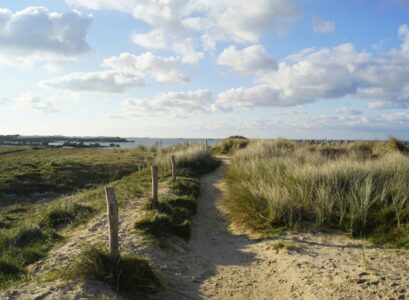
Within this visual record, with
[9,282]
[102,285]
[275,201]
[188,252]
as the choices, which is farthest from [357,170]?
[9,282]

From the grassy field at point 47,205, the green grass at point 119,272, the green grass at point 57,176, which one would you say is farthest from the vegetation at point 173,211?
the green grass at point 57,176

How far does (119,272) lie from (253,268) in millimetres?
2770

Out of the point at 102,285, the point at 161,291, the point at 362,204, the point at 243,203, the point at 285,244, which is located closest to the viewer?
the point at 102,285

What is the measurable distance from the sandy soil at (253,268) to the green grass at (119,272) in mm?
199

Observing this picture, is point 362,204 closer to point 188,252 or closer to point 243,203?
point 243,203

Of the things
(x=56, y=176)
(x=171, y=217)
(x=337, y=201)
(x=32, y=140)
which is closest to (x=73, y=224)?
(x=171, y=217)

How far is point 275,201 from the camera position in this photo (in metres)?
10.4

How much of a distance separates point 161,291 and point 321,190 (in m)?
5.32

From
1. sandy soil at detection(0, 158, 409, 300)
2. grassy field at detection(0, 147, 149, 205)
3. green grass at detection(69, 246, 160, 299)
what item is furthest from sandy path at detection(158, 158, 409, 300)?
grassy field at detection(0, 147, 149, 205)

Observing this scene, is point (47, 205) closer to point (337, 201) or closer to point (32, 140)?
point (337, 201)

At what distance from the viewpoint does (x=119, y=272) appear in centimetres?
634

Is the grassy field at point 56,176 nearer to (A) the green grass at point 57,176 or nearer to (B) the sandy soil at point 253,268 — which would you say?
(A) the green grass at point 57,176

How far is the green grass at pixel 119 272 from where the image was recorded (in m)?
6.21

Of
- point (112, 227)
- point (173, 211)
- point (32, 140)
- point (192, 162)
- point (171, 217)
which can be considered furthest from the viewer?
point (32, 140)
